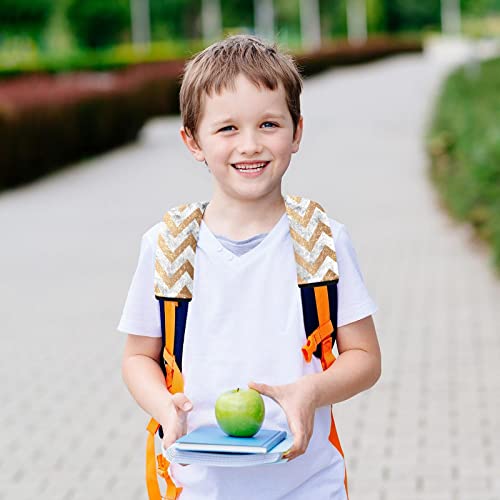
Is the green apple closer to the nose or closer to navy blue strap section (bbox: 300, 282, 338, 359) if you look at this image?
navy blue strap section (bbox: 300, 282, 338, 359)

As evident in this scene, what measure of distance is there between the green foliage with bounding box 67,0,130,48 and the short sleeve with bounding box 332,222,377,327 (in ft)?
210

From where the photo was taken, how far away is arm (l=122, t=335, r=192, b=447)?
215cm

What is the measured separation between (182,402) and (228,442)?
0.43 feet

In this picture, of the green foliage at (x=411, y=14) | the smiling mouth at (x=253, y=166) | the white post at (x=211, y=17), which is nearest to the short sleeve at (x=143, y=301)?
the smiling mouth at (x=253, y=166)

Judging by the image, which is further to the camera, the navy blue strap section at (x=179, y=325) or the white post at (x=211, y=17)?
the white post at (x=211, y=17)

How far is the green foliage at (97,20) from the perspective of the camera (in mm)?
65188

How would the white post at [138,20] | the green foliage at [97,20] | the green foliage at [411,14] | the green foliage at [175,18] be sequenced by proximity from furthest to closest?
the green foliage at [411,14] → the green foliage at [175,18] → the white post at [138,20] → the green foliage at [97,20]

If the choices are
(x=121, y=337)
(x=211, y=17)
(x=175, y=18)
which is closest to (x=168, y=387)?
(x=121, y=337)

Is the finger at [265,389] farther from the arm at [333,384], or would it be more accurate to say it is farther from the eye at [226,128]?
the eye at [226,128]

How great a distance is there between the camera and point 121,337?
26.0ft

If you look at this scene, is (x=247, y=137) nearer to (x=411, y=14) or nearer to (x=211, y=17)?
(x=211, y=17)

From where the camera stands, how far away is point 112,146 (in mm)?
21938

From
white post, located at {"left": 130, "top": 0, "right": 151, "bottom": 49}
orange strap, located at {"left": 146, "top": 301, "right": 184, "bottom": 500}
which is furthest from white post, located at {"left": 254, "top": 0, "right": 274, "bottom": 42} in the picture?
orange strap, located at {"left": 146, "top": 301, "right": 184, "bottom": 500}

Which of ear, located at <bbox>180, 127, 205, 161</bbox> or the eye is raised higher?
the eye
